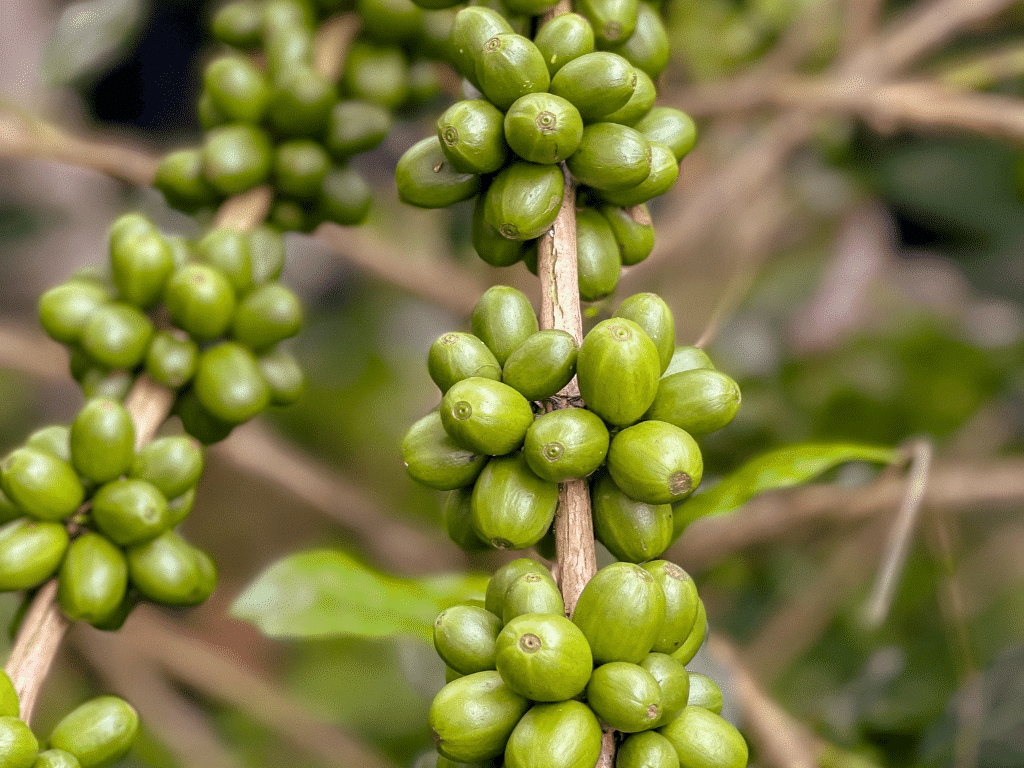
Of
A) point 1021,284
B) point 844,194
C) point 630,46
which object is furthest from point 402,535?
point 1021,284

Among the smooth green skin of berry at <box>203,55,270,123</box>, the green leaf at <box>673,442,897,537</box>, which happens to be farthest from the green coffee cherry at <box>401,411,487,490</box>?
the smooth green skin of berry at <box>203,55,270,123</box>

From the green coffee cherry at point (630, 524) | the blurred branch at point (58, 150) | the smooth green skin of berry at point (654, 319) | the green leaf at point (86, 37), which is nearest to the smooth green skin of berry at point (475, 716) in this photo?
the green coffee cherry at point (630, 524)

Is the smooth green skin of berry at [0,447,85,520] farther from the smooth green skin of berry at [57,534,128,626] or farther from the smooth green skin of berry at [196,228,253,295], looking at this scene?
the smooth green skin of berry at [196,228,253,295]

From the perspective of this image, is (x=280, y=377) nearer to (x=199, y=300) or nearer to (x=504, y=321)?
(x=199, y=300)

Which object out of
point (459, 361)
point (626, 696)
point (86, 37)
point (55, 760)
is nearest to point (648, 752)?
point (626, 696)

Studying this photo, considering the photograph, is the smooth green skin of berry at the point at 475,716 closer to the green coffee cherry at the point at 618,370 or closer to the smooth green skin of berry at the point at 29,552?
the green coffee cherry at the point at 618,370

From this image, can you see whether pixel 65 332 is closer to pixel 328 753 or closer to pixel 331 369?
pixel 328 753

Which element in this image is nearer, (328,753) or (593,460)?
(593,460)
